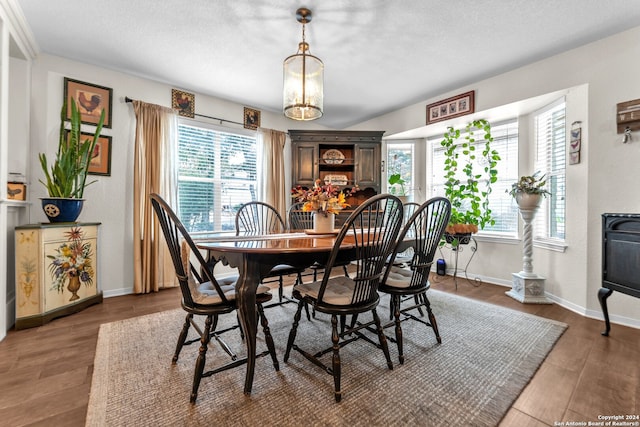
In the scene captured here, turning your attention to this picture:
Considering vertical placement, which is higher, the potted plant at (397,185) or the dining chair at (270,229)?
the potted plant at (397,185)

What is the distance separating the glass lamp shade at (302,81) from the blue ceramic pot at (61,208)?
2.24 metres

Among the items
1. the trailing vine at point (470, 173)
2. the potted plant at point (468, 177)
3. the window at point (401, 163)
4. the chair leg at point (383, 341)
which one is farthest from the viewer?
the window at point (401, 163)

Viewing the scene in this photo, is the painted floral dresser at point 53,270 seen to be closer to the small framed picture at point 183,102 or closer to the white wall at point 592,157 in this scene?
the small framed picture at point 183,102

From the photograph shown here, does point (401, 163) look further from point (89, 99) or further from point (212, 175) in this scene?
point (89, 99)

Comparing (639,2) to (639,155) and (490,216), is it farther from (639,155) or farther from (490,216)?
(490,216)

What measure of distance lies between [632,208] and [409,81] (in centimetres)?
249

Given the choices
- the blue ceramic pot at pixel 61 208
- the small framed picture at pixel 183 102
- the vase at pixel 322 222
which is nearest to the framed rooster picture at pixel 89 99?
the small framed picture at pixel 183 102

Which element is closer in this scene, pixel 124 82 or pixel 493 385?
pixel 493 385

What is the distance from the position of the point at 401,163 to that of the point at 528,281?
8.08ft

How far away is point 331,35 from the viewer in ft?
8.10

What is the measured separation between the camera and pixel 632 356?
6.04 ft

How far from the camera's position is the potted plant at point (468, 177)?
3.63 metres

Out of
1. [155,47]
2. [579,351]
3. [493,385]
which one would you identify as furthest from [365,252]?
[155,47]

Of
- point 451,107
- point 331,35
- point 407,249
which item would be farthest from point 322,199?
point 451,107
